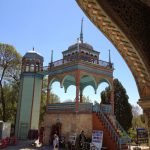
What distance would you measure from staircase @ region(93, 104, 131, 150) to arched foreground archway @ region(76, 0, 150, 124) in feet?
49.7

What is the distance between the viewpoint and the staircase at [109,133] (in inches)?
698

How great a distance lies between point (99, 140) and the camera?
1752cm

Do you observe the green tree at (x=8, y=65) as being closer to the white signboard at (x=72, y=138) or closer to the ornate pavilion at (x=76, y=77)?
the ornate pavilion at (x=76, y=77)

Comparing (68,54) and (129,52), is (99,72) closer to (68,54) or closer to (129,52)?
(68,54)

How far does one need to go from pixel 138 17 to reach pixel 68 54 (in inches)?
808

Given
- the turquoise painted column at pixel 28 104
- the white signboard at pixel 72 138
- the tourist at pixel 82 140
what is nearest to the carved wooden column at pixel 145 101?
the tourist at pixel 82 140

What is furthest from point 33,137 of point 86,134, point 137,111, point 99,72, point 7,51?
point 137,111

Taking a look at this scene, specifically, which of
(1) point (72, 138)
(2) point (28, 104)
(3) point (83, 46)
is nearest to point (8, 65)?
(2) point (28, 104)

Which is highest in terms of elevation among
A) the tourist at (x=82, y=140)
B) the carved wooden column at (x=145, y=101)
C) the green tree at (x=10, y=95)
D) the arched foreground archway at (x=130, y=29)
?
the green tree at (x=10, y=95)

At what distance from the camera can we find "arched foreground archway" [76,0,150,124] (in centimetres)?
258

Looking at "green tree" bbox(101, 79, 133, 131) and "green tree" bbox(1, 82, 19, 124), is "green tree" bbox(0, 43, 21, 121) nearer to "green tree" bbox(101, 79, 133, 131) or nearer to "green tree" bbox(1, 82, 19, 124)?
"green tree" bbox(1, 82, 19, 124)

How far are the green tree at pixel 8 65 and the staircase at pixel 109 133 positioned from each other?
14932 millimetres

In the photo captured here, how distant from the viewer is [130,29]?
2814mm

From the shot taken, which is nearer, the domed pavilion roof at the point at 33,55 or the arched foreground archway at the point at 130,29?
the arched foreground archway at the point at 130,29
